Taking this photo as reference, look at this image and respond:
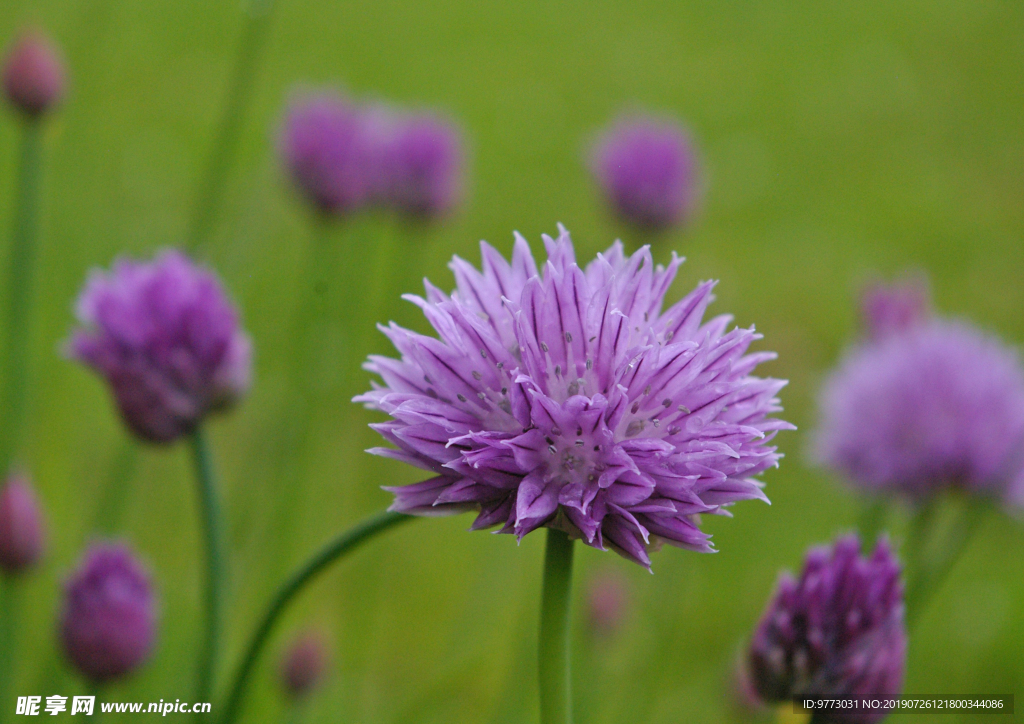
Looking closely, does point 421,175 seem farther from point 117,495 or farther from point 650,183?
point 117,495

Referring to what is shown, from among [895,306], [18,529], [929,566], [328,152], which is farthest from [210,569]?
[895,306]

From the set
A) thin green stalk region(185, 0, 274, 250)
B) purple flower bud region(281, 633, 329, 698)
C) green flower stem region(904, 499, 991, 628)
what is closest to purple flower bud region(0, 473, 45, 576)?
purple flower bud region(281, 633, 329, 698)

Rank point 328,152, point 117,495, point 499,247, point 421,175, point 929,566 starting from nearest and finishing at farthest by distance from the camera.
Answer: point 929,566, point 117,495, point 328,152, point 421,175, point 499,247

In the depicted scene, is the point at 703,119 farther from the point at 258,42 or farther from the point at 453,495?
the point at 453,495

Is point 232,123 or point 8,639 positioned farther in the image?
point 232,123

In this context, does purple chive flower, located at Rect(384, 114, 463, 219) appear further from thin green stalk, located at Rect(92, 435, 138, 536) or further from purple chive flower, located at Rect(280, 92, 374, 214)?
thin green stalk, located at Rect(92, 435, 138, 536)

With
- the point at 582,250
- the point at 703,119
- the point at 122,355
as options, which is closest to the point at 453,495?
the point at 122,355
